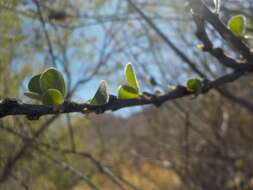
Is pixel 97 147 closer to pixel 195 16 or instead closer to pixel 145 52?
pixel 145 52

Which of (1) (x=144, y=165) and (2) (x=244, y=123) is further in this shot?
(1) (x=144, y=165)

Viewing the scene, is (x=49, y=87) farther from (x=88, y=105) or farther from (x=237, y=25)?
(x=237, y=25)

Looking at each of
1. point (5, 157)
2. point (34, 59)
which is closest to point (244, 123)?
point (34, 59)

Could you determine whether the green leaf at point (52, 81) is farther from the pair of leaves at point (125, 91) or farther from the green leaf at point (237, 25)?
the green leaf at point (237, 25)

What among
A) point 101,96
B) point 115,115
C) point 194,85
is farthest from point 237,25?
point 115,115

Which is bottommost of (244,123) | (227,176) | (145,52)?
(227,176)

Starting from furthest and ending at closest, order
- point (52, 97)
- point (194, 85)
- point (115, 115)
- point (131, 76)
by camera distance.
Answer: point (115, 115), point (194, 85), point (131, 76), point (52, 97)

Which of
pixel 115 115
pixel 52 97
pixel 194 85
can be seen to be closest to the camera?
pixel 52 97
